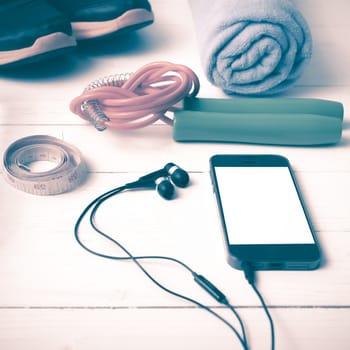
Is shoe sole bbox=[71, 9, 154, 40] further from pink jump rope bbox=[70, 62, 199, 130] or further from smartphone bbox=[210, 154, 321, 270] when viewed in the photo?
smartphone bbox=[210, 154, 321, 270]

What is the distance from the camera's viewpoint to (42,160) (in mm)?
640

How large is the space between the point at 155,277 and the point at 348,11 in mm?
884

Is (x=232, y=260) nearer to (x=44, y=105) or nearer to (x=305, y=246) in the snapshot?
(x=305, y=246)

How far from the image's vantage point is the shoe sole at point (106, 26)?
0.84 meters

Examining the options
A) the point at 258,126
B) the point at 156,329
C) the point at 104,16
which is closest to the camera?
the point at 156,329

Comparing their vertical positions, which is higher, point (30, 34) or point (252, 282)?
point (30, 34)

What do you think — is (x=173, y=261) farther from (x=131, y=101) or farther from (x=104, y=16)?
(x=104, y=16)

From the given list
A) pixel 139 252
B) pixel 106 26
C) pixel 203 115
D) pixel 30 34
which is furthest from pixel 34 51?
pixel 139 252

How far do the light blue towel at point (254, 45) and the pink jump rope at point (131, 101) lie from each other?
7 centimetres

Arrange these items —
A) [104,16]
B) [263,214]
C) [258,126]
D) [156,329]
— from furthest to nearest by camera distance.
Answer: [104,16]
[258,126]
[263,214]
[156,329]

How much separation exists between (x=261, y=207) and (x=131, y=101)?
0.22 meters

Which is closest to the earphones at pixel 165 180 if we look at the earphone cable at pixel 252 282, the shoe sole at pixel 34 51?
the earphone cable at pixel 252 282

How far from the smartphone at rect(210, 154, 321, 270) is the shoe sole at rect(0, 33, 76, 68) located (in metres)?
0.33

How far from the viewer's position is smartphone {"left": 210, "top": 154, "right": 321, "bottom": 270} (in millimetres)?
514
